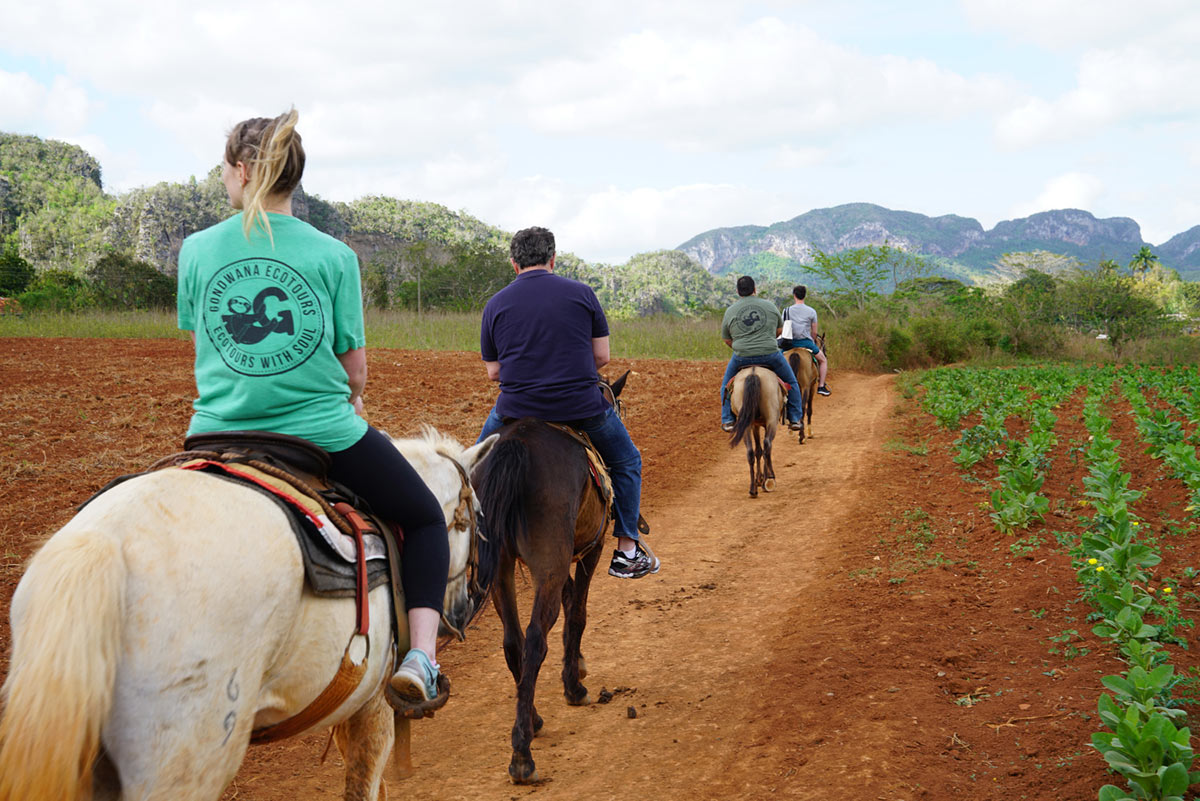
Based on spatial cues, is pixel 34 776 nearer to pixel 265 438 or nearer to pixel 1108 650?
pixel 265 438

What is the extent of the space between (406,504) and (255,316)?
82cm

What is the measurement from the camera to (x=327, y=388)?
2.59 meters

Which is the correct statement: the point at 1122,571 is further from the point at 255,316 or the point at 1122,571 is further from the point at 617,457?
the point at 255,316

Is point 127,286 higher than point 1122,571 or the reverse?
higher

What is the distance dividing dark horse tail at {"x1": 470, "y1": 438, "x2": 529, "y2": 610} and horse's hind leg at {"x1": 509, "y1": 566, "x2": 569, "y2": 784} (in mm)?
283

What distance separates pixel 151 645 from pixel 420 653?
105 centimetres

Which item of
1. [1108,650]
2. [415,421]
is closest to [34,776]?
[1108,650]

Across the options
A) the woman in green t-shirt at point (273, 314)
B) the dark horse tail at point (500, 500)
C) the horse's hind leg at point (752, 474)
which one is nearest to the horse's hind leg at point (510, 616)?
the dark horse tail at point (500, 500)

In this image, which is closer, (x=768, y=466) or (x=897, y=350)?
(x=768, y=466)

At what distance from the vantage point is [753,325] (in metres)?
10.1

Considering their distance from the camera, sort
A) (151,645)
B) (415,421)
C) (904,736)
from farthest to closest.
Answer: (415,421), (904,736), (151,645)

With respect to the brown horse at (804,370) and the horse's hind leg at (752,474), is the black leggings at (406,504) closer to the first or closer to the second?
the horse's hind leg at (752,474)

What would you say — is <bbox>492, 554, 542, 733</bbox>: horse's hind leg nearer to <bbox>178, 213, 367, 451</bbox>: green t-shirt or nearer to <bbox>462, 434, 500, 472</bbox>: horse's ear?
<bbox>462, 434, 500, 472</bbox>: horse's ear

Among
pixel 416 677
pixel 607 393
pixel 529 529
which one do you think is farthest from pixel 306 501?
pixel 607 393
